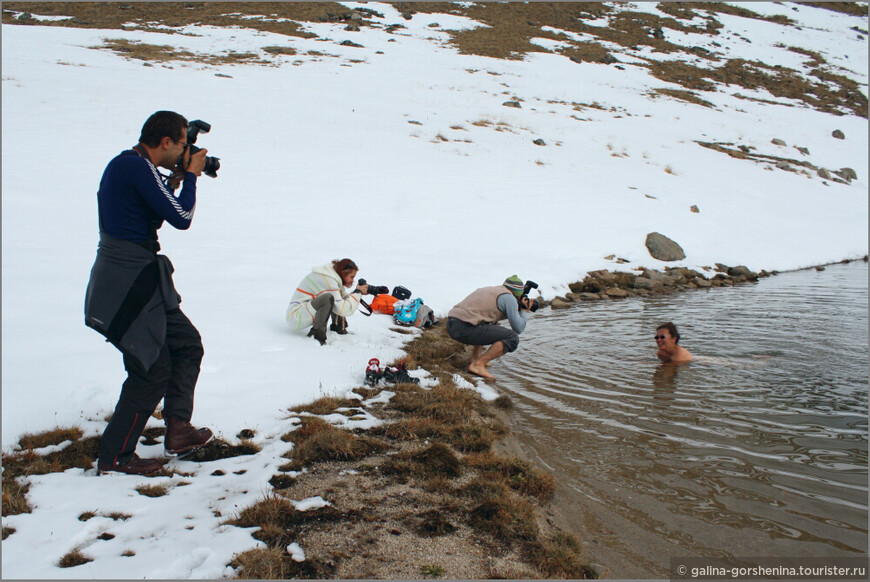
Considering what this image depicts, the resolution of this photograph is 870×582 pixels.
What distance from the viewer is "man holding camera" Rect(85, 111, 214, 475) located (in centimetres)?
400

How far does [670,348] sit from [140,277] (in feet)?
25.2

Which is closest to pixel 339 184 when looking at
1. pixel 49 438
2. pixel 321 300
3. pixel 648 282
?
pixel 648 282

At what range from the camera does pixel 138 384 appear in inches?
166

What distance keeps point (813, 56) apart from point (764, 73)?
11.9m

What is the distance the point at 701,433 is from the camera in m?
5.97

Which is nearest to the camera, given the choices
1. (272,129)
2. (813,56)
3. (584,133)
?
(272,129)

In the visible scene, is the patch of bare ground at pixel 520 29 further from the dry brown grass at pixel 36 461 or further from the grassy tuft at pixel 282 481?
the grassy tuft at pixel 282 481

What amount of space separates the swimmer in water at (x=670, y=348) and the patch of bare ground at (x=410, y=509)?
4044 mm

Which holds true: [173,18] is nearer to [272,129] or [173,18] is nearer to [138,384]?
[272,129]

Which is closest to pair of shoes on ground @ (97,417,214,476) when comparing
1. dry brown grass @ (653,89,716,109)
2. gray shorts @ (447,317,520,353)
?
gray shorts @ (447,317,520,353)

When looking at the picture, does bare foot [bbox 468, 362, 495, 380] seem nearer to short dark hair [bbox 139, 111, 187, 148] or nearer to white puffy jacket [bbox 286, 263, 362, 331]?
white puffy jacket [bbox 286, 263, 362, 331]

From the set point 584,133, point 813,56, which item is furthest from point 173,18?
point 813,56

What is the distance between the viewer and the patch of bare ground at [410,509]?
3484mm

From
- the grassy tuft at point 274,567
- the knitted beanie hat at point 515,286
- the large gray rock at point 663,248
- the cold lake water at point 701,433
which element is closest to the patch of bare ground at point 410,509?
the grassy tuft at point 274,567
